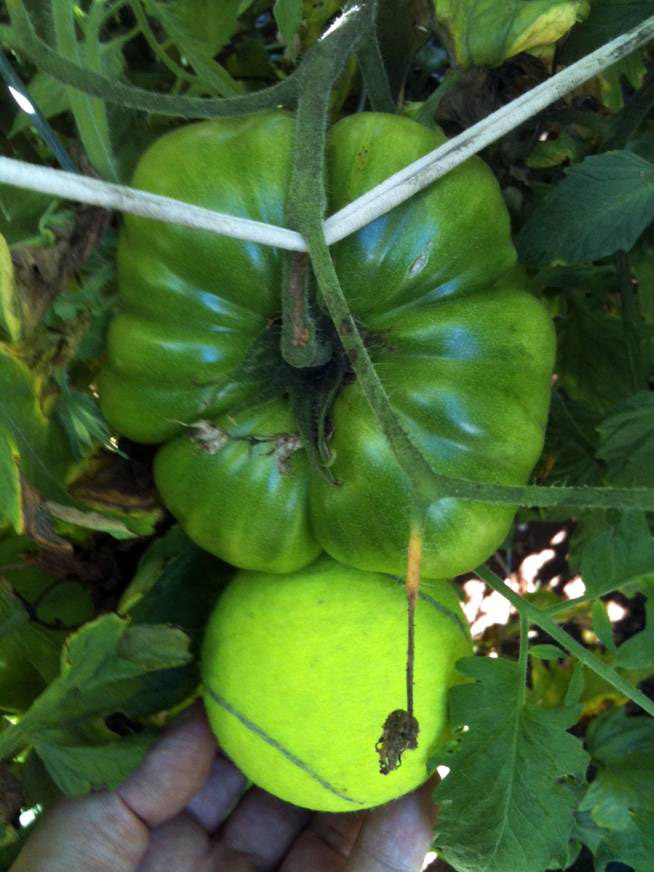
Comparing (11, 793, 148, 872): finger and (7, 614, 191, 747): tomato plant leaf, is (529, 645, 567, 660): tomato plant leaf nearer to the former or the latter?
(7, 614, 191, 747): tomato plant leaf

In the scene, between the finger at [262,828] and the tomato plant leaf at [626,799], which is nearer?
the tomato plant leaf at [626,799]

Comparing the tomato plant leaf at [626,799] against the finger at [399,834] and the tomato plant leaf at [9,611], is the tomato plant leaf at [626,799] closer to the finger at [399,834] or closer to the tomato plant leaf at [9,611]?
the finger at [399,834]

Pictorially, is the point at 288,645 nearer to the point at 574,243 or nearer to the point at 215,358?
the point at 215,358

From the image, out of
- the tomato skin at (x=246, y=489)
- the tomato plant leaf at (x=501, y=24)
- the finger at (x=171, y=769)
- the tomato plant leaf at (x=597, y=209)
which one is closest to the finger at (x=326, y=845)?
the finger at (x=171, y=769)

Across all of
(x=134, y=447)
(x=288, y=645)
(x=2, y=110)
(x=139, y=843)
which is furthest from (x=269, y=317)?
(x=139, y=843)

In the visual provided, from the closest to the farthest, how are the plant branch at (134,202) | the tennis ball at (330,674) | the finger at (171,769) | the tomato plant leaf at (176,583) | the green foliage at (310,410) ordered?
the plant branch at (134,202)
the green foliage at (310,410)
the tennis ball at (330,674)
the tomato plant leaf at (176,583)
the finger at (171,769)
